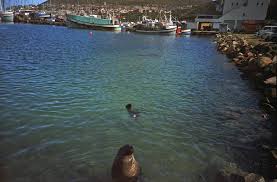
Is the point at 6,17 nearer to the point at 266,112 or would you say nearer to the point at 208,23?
the point at 208,23

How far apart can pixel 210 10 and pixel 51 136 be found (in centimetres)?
13129

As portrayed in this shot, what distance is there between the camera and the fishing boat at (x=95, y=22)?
412ft

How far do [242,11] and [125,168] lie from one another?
346 feet

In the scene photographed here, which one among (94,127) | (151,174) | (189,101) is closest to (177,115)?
(189,101)

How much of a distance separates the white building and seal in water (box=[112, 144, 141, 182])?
10280 centimetres

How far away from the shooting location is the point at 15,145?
10.7m

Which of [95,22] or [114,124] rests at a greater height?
[95,22]

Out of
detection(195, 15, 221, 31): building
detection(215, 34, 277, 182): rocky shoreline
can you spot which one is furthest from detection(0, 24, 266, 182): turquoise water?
detection(195, 15, 221, 31): building

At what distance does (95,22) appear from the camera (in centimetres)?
13100

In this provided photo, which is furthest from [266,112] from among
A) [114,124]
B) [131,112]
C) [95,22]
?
[95,22]

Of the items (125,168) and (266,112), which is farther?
(266,112)

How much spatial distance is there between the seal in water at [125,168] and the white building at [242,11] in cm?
10280

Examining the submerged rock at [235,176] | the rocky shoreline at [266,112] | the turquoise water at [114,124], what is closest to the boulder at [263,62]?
the rocky shoreline at [266,112]

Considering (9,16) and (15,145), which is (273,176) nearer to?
(15,145)
